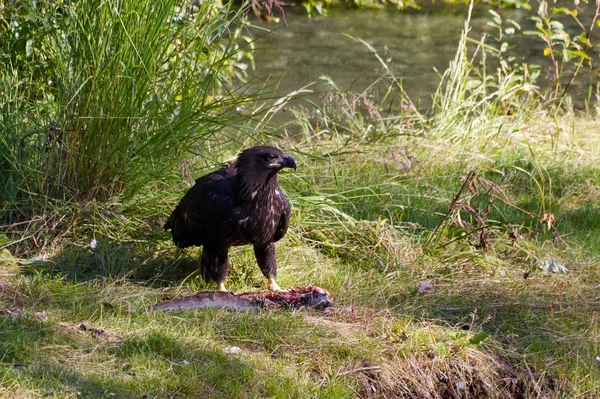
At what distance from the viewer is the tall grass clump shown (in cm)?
483

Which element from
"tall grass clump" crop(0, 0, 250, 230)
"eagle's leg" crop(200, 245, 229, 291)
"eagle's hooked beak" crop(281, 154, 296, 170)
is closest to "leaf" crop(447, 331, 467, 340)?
"eagle's hooked beak" crop(281, 154, 296, 170)

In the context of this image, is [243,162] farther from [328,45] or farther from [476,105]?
[328,45]

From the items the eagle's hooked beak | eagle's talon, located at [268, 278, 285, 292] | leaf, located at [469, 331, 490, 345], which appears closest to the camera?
leaf, located at [469, 331, 490, 345]

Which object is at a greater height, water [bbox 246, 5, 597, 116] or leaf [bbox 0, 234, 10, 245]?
leaf [bbox 0, 234, 10, 245]

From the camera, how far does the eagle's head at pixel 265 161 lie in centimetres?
451

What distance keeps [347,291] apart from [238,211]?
0.74m

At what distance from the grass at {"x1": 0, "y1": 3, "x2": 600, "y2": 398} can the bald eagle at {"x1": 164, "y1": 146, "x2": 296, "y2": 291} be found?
0.84 feet

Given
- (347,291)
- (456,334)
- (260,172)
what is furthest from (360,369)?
(260,172)

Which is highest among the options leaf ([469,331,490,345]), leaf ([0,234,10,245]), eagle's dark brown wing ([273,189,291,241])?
eagle's dark brown wing ([273,189,291,241])

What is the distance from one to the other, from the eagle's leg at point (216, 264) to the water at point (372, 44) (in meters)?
4.77

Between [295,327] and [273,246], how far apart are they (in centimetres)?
66

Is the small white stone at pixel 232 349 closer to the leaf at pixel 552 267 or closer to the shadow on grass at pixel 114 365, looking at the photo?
the shadow on grass at pixel 114 365

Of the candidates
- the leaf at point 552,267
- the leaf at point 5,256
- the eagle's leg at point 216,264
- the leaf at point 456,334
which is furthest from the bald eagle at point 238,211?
the leaf at point 552,267

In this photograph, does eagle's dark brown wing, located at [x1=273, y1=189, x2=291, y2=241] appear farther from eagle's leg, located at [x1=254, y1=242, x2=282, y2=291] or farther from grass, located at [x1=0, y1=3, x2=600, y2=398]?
grass, located at [x1=0, y1=3, x2=600, y2=398]
